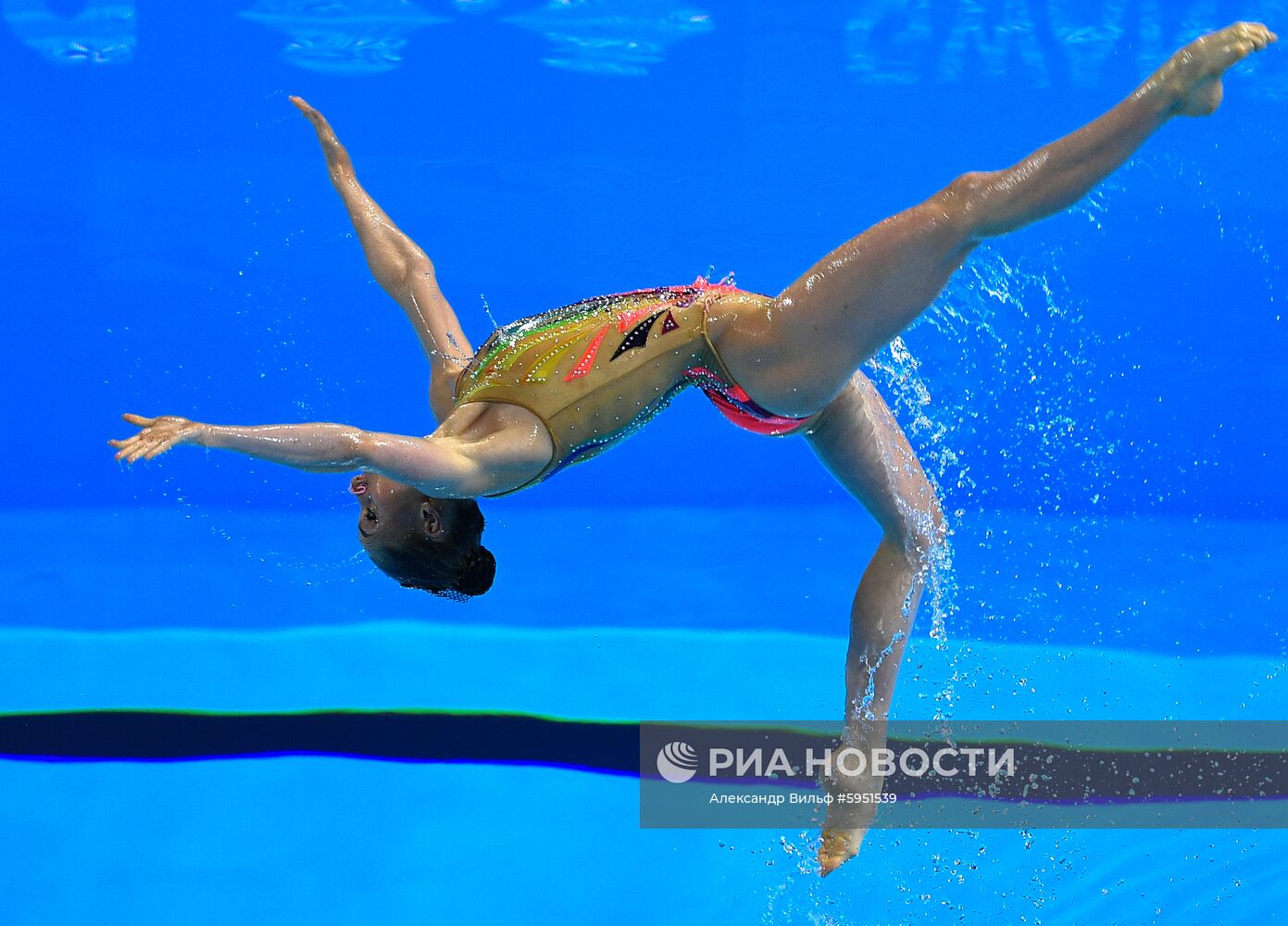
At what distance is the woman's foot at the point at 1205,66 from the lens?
6.37ft

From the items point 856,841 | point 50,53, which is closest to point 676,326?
point 856,841

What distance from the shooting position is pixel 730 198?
463cm

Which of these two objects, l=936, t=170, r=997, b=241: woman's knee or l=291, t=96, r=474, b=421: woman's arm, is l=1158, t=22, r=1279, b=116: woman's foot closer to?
l=936, t=170, r=997, b=241: woman's knee

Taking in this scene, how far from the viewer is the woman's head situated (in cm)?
233

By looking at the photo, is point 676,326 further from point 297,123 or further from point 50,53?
point 50,53

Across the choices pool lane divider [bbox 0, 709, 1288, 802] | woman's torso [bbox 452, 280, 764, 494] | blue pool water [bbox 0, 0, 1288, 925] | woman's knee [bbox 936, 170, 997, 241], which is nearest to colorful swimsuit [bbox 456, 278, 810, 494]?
woman's torso [bbox 452, 280, 764, 494]

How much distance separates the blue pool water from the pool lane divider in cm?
20

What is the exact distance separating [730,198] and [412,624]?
1808 mm

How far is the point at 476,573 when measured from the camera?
7.98 ft

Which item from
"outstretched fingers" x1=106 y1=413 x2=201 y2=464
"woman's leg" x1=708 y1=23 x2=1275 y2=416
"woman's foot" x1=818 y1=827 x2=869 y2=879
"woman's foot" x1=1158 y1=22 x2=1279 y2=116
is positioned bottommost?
"woman's foot" x1=818 y1=827 x2=869 y2=879

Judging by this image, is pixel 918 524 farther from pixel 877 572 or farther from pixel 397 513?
pixel 397 513

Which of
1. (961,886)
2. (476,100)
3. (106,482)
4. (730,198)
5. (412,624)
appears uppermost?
(476,100)

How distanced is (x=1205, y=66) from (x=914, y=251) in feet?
1.59

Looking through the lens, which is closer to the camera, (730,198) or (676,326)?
(676,326)
